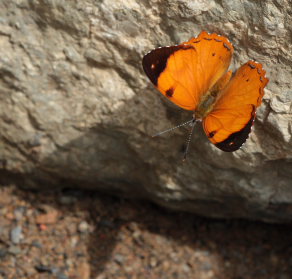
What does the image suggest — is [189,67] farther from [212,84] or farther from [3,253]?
[3,253]

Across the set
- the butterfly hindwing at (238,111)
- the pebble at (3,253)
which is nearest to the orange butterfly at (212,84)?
the butterfly hindwing at (238,111)

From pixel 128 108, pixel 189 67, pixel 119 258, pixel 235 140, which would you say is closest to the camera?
pixel 235 140

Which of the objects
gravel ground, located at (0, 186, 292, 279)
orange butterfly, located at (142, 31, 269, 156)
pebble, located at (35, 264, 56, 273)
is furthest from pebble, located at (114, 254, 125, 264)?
orange butterfly, located at (142, 31, 269, 156)

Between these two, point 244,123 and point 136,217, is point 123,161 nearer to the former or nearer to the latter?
point 136,217

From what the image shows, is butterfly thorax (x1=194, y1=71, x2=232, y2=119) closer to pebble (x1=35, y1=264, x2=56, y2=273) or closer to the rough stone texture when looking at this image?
the rough stone texture

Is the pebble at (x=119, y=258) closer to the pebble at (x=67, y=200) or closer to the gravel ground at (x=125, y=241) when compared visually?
the gravel ground at (x=125, y=241)

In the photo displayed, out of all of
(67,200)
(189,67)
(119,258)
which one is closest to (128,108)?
(189,67)

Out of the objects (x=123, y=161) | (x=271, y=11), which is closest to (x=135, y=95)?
(x=123, y=161)
